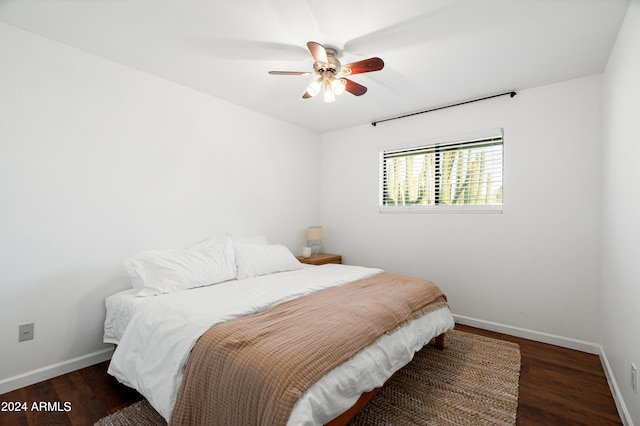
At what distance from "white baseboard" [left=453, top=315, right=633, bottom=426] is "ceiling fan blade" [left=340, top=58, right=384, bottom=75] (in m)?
2.58

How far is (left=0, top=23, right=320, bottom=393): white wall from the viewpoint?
207 cm

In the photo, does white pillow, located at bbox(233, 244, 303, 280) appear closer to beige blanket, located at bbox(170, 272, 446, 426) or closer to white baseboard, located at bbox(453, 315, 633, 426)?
beige blanket, located at bbox(170, 272, 446, 426)

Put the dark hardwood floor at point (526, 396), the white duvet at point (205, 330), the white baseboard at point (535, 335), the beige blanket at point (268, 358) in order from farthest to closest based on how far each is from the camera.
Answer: the white baseboard at point (535, 335), the dark hardwood floor at point (526, 396), the white duvet at point (205, 330), the beige blanket at point (268, 358)

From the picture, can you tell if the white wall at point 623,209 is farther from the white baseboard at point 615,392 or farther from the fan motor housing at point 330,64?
the fan motor housing at point 330,64

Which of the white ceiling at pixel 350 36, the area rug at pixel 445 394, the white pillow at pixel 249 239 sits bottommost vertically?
the area rug at pixel 445 394

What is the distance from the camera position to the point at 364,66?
2111 mm

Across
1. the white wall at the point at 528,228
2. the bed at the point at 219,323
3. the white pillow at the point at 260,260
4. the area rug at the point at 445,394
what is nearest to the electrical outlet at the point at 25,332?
the bed at the point at 219,323

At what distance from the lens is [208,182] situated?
3229 millimetres

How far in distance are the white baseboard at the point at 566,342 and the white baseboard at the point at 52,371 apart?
3499 millimetres

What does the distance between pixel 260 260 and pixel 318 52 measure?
6.50 ft

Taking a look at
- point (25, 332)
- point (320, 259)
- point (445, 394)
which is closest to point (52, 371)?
point (25, 332)

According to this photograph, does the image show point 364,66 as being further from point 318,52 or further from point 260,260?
point 260,260

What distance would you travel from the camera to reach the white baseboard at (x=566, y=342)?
182cm

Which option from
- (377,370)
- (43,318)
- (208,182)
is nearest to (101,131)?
(208,182)
